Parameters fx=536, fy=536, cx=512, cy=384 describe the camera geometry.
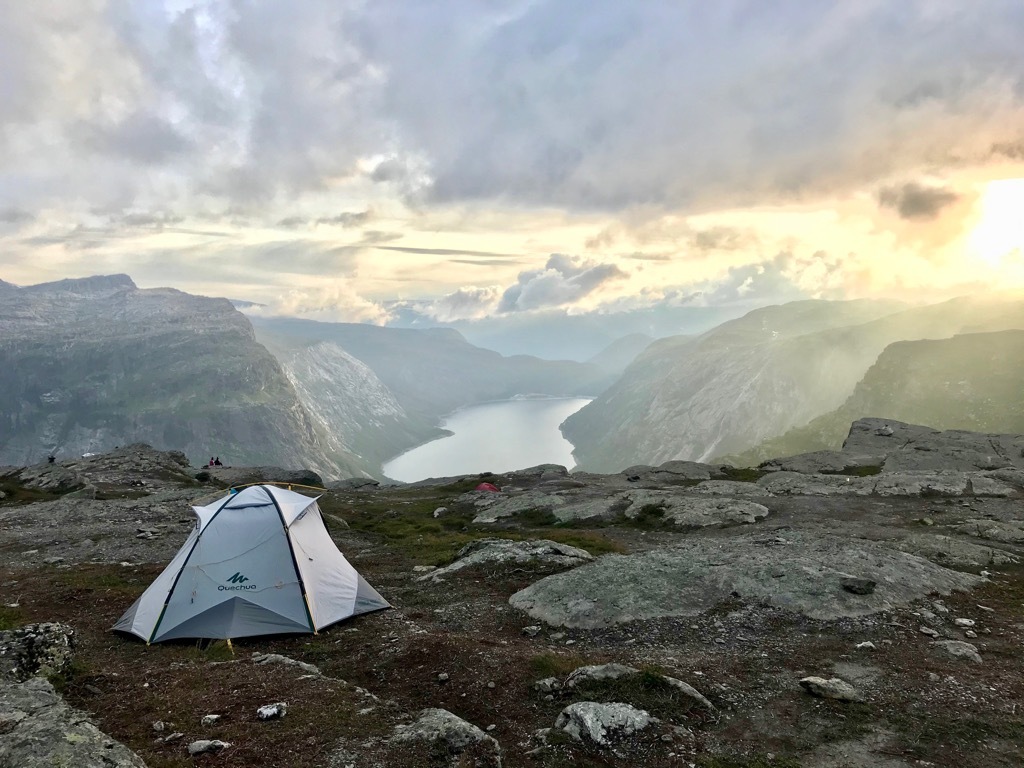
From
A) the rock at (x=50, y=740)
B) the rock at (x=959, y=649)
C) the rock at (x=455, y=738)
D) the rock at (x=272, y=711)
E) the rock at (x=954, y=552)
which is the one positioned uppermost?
the rock at (x=50, y=740)

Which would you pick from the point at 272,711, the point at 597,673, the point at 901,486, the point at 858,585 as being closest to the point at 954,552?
the point at 858,585

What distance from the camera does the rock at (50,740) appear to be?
304 inches

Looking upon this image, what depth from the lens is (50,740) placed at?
8.09 metres

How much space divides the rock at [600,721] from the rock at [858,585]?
11.2 metres

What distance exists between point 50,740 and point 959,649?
19.9 m

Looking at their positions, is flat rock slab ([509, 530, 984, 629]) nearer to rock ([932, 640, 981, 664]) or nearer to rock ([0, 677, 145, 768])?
rock ([932, 640, 981, 664])

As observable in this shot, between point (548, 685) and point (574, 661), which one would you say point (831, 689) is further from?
point (548, 685)

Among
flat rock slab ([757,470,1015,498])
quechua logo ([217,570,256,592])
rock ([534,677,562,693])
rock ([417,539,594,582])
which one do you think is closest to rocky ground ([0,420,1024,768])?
rock ([534,677,562,693])

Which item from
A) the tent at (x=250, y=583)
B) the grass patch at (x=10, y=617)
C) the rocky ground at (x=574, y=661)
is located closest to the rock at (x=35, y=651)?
the rocky ground at (x=574, y=661)

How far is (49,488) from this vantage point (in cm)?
6053

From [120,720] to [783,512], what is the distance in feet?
125

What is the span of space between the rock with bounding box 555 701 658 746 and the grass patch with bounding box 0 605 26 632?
60.4 feet

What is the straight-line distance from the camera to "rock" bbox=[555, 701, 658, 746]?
1024cm

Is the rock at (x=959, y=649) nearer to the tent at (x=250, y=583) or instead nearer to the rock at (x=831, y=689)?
the rock at (x=831, y=689)
